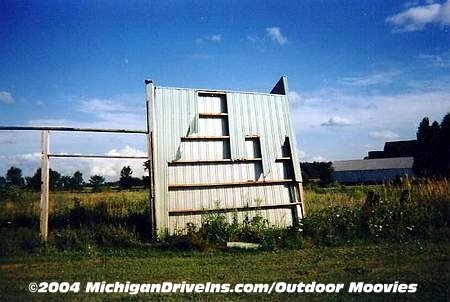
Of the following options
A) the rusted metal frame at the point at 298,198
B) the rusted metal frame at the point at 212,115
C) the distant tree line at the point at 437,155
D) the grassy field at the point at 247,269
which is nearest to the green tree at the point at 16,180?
the grassy field at the point at 247,269

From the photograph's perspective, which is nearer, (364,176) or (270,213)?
(270,213)

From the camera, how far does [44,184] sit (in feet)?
25.0

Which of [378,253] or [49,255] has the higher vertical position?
[49,255]

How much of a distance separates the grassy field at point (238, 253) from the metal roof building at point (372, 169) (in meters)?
50.3

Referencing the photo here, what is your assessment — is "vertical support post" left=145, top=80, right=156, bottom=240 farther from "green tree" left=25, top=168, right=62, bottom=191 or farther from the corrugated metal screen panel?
"green tree" left=25, top=168, right=62, bottom=191

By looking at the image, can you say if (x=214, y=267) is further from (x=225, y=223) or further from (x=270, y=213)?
(x=270, y=213)

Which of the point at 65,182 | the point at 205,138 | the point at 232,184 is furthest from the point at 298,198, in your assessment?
the point at 65,182

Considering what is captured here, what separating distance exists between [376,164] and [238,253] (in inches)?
2450

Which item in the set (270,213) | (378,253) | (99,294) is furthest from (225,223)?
(99,294)

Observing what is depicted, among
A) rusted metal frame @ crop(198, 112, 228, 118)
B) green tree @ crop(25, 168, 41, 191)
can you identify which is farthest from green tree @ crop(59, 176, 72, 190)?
rusted metal frame @ crop(198, 112, 228, 118)

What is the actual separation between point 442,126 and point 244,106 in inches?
1439

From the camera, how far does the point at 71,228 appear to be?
332 inches

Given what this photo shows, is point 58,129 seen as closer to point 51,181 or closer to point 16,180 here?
point 51,181

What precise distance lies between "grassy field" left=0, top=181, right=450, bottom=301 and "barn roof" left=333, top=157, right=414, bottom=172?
53.0 meters
